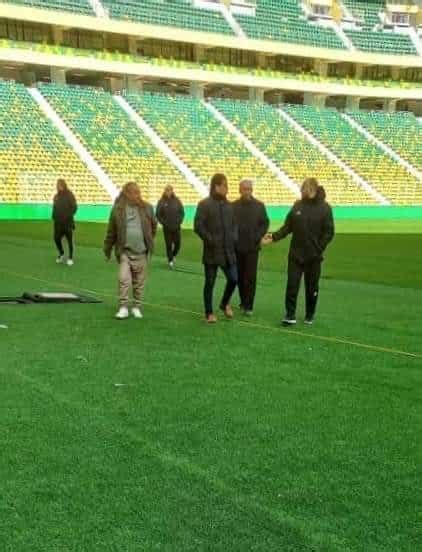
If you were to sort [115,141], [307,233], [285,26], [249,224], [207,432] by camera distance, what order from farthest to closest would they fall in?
1. [285,26]
2. [115,141]
3. [249,224]
4. [307,233]
5. [207,432]

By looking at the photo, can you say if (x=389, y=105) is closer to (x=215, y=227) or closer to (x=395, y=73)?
(x=395, y=73)

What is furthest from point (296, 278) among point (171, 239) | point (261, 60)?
point (261, 60)

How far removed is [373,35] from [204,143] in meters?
26.0

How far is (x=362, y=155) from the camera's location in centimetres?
4581

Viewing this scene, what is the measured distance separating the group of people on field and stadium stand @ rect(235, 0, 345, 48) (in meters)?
45.6

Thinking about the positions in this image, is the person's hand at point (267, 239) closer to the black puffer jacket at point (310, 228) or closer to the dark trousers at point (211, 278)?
the black puffer jacket at point (310, 228)

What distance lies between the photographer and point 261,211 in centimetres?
941

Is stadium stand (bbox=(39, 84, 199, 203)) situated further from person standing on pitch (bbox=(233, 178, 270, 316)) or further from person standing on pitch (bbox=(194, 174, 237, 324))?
person standing on pitch (bbox=(194, 174, 237, 324))

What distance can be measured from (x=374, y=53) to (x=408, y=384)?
53820 millimetres

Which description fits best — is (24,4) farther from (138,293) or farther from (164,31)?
(138,293)

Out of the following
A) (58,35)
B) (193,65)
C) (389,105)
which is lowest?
(389,105)

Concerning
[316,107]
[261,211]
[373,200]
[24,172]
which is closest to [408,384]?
[261,211]

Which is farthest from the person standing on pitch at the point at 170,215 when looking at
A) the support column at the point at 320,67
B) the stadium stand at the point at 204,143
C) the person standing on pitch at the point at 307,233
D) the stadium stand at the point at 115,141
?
the support column at the point at 320,67

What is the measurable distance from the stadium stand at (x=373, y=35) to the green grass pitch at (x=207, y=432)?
52716 millimetres
